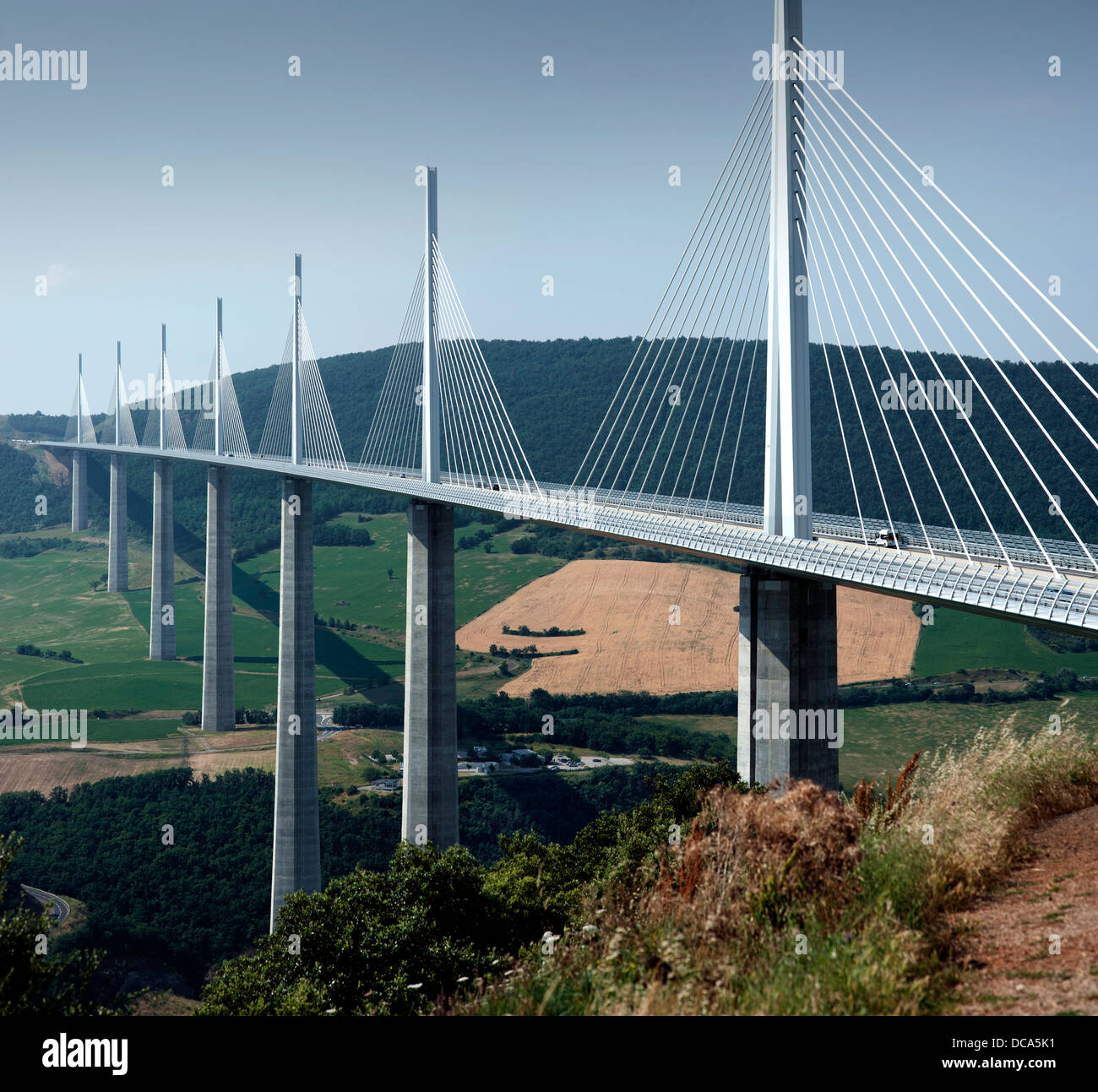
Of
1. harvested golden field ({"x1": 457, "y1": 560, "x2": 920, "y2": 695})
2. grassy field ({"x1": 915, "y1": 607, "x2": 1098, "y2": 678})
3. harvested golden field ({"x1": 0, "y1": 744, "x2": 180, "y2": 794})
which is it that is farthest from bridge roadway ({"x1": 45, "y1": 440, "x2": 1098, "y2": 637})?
grassy field ({"x1": 915, "y1": 607, "x2": 1098, "y2": 678})

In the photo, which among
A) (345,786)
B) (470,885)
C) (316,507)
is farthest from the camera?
(316,507)

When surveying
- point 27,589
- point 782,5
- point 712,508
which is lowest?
point 27,589

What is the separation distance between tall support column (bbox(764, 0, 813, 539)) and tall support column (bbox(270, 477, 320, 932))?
2624 cm

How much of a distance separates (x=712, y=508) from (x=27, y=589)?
314 ft

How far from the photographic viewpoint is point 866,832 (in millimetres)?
7246

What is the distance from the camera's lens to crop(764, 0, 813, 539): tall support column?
58.7 ft

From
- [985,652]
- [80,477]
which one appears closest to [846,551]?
[985,652]

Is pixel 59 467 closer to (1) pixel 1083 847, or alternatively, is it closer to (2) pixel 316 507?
(2) pixel 316 507

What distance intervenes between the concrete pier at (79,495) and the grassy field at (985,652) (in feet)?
312

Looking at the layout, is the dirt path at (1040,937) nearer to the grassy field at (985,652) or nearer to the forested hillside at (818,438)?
the forested hillside at (818,438)

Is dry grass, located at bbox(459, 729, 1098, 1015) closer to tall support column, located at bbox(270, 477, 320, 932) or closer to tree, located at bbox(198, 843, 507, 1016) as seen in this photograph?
tree, located at bbox(198, 843, 507, 1016)

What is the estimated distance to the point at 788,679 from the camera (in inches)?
815

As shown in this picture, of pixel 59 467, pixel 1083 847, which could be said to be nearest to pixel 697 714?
pixel 1083 847

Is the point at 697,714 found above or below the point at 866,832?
below
